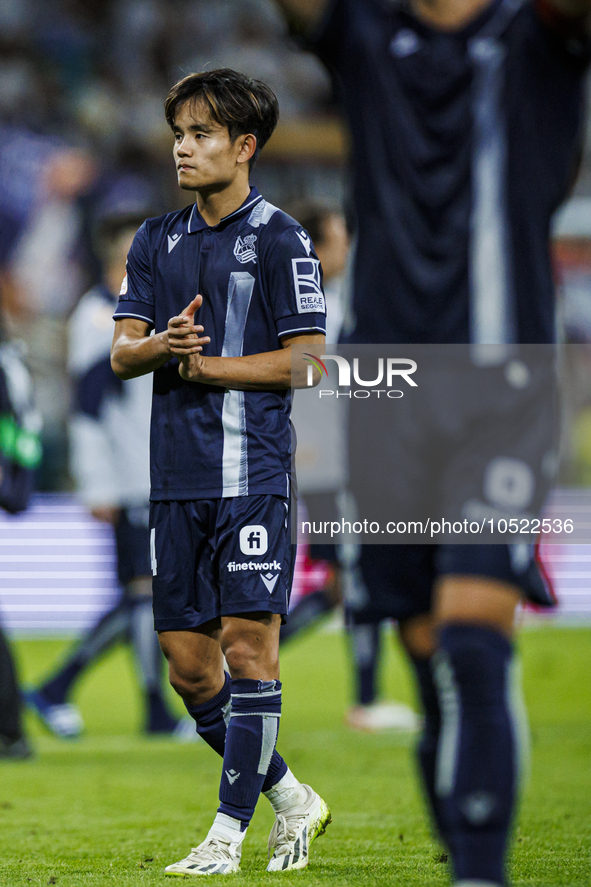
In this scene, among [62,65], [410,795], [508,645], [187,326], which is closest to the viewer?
[508,645]

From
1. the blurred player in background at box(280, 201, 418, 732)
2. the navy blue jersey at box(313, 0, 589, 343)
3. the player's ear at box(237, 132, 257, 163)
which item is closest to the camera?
the navy blue jersey at box(313, 0, 589, 343)

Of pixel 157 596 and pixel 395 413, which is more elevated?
pixel 395 413

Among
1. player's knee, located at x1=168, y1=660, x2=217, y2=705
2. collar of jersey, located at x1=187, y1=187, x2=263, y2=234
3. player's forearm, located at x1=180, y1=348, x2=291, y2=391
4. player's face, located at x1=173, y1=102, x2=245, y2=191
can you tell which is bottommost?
player's knee, located at x1=168, y1=660, x2=217, y2=705

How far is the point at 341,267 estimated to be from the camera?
521cm

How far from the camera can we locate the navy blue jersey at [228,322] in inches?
110

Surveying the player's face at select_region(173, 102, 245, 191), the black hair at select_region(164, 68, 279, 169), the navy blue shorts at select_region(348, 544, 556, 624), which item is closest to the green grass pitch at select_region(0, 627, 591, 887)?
the navy blue shorts at select_region(348, 544, 556, 624)

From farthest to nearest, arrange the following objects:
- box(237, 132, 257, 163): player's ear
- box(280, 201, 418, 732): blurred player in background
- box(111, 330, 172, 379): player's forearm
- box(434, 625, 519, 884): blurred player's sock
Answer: box(237, 132, 257, 163): player's ear < box(111, 330, 172, 379): player's forearm < box(280, 201, 418, 732): blurred player in background < box(434, 625, 519, 884): blurred player's sock

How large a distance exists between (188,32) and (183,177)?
13773 mm

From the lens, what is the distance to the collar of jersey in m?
2.88

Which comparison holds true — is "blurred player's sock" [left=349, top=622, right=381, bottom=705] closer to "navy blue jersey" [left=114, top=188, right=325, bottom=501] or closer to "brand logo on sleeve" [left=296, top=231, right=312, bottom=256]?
"navy blue jersey" [left=114, top=188, right=325, bottom=501]

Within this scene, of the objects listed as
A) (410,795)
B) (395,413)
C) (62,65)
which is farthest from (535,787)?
(62,65)

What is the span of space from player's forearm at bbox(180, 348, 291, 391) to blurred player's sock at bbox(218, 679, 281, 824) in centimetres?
69

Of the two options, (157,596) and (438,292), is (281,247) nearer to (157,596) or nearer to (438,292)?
(438,292)

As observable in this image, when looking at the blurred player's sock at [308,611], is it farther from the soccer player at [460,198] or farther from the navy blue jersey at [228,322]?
the soccer player at [460,198]
